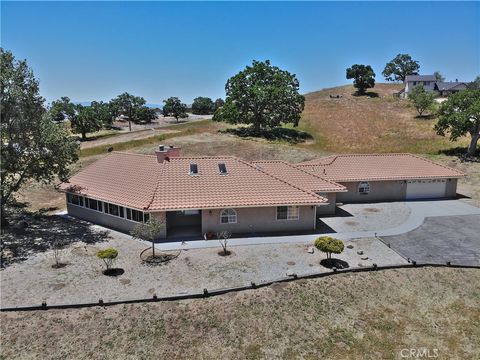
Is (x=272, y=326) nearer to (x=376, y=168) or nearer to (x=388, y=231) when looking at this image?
(x=388, y=231)

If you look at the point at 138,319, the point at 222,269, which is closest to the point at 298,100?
the point at 222,269

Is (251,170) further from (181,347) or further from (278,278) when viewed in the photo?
(181,347)

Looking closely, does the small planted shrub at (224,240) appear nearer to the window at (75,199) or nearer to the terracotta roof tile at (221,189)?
the terracotta roof tile at (221,189)

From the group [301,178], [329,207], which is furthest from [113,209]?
[329,207]

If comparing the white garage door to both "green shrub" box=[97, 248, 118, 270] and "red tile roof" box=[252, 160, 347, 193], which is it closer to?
"red tile roof" box=[252, 160, 347, 193]

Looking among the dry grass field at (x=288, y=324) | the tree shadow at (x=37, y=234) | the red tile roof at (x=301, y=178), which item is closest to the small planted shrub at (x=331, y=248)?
the dry grass field at (x=288, y=324)
